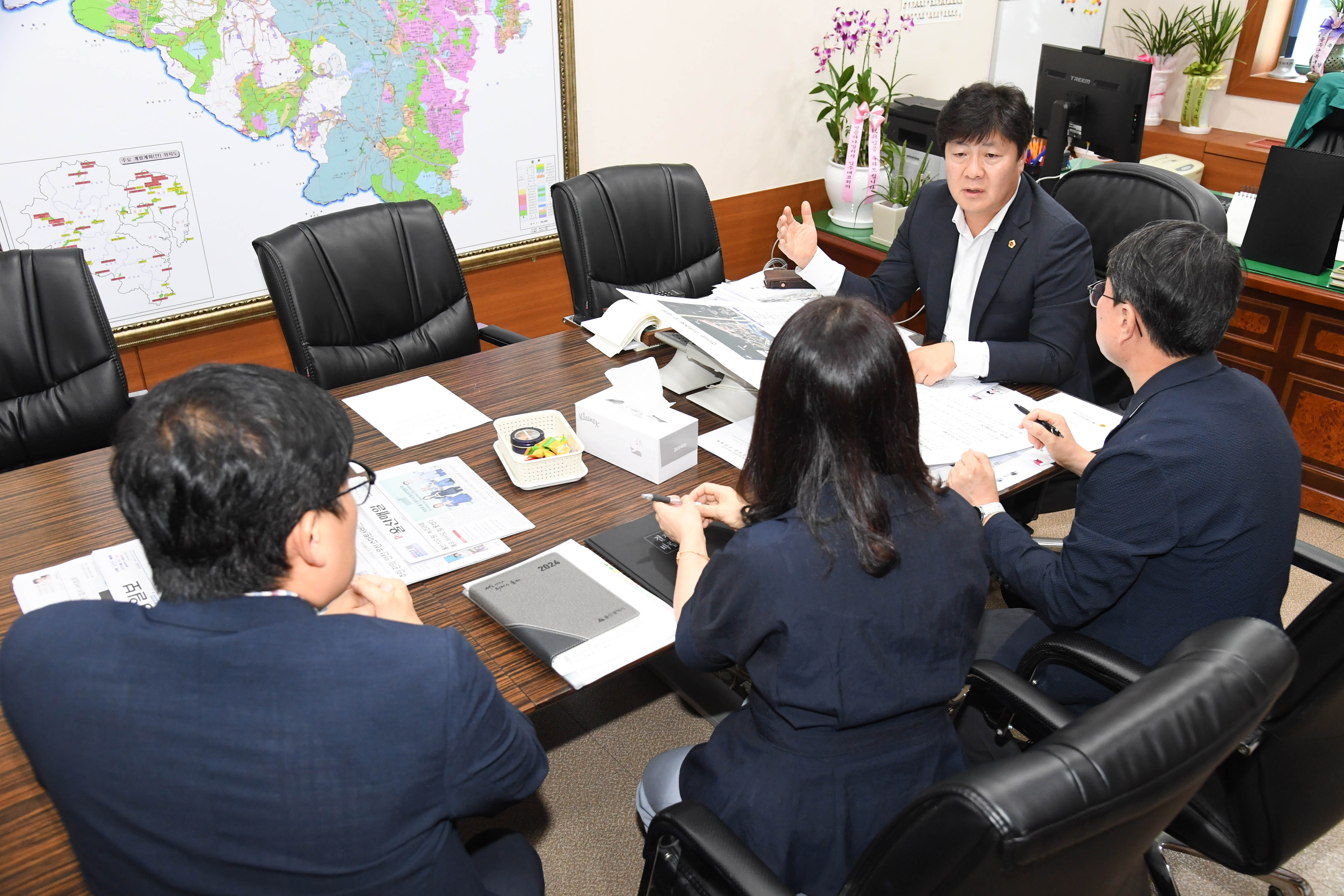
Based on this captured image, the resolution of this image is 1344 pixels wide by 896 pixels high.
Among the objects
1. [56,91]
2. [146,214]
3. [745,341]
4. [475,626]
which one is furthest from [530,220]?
[475,626]

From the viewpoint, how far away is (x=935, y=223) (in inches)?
98.7

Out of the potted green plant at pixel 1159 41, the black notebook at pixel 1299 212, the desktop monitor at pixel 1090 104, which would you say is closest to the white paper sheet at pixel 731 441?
the black notebook at pixel 1299 212

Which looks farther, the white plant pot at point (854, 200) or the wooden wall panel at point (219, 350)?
the white plant pot at point (854, 200)

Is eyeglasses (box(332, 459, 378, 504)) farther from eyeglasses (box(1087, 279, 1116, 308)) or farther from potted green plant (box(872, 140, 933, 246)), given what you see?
potted green plant (box(872, 140, 933, 246))

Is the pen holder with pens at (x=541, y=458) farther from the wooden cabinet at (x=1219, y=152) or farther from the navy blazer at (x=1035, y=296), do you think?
the wooden cabinet at (x=1219, y=152)

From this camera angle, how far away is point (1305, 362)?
9.93ft

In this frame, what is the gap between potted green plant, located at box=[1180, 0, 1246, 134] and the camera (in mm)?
4746

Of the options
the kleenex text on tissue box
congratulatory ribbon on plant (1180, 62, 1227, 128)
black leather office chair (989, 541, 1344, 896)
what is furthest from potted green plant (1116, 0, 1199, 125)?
black leather office chair (989, 541, 1344, 896)

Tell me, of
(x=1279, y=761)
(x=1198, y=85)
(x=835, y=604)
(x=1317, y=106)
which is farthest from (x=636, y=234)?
(x=1198, y=85)

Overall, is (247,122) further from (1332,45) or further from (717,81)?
(1332,45)

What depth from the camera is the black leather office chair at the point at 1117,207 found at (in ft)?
7.77

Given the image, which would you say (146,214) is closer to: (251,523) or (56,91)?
(56,91)

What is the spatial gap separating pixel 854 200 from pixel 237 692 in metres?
3.41

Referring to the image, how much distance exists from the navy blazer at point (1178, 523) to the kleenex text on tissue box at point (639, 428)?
0.63 m
